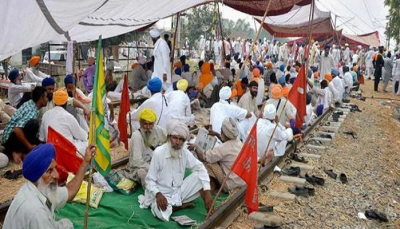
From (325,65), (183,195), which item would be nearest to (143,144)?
(183,195)

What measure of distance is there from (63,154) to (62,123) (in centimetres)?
Result: 66

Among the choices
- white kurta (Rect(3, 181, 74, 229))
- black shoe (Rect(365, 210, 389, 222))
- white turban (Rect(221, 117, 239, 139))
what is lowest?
black shoe (Rect(365, 210, 389, 222))

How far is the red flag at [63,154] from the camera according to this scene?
526 centimetres

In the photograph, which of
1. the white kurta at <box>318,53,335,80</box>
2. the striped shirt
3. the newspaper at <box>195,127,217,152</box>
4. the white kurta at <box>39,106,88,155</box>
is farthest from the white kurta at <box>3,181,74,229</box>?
the white kurta at <box>318,53,335,80</box>

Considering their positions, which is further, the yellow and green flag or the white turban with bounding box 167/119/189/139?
the white turban with bounding box 167/119/189/139

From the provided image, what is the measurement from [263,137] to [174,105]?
1714mm

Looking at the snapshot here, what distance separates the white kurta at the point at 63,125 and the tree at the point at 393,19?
137 feet

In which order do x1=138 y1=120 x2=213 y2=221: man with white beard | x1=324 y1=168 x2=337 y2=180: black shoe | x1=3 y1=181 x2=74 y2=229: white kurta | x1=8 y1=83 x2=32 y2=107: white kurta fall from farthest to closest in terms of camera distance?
1. x1=8 y1=83 x2=32 y2=107: white kurta
2. x1=324 y1=168 x2=337 y2=180: black shoe
3. x1=138 y1=120 x2=213 y2=221: man with white beard
4. x1=3 y1=181 x2=74 y2=229: white kurta

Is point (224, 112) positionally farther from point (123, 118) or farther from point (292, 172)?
point (123, 118)

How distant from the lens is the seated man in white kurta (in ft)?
19.1

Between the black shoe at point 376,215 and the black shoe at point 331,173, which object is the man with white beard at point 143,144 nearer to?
the black shoe at point 376,215

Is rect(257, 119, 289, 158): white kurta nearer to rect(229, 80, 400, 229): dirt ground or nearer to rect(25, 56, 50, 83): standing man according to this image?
rect(229, 80, 400, 229): dirt ground

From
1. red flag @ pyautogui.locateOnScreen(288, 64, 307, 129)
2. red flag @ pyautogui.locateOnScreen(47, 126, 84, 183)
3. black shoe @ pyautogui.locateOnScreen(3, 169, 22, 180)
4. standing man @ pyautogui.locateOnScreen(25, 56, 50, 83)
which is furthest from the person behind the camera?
standing man @ pyautogui.locateOnScreen(25, 56, 50, 83)

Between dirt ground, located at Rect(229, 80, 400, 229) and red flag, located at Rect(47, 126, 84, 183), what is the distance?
2.25 metres
